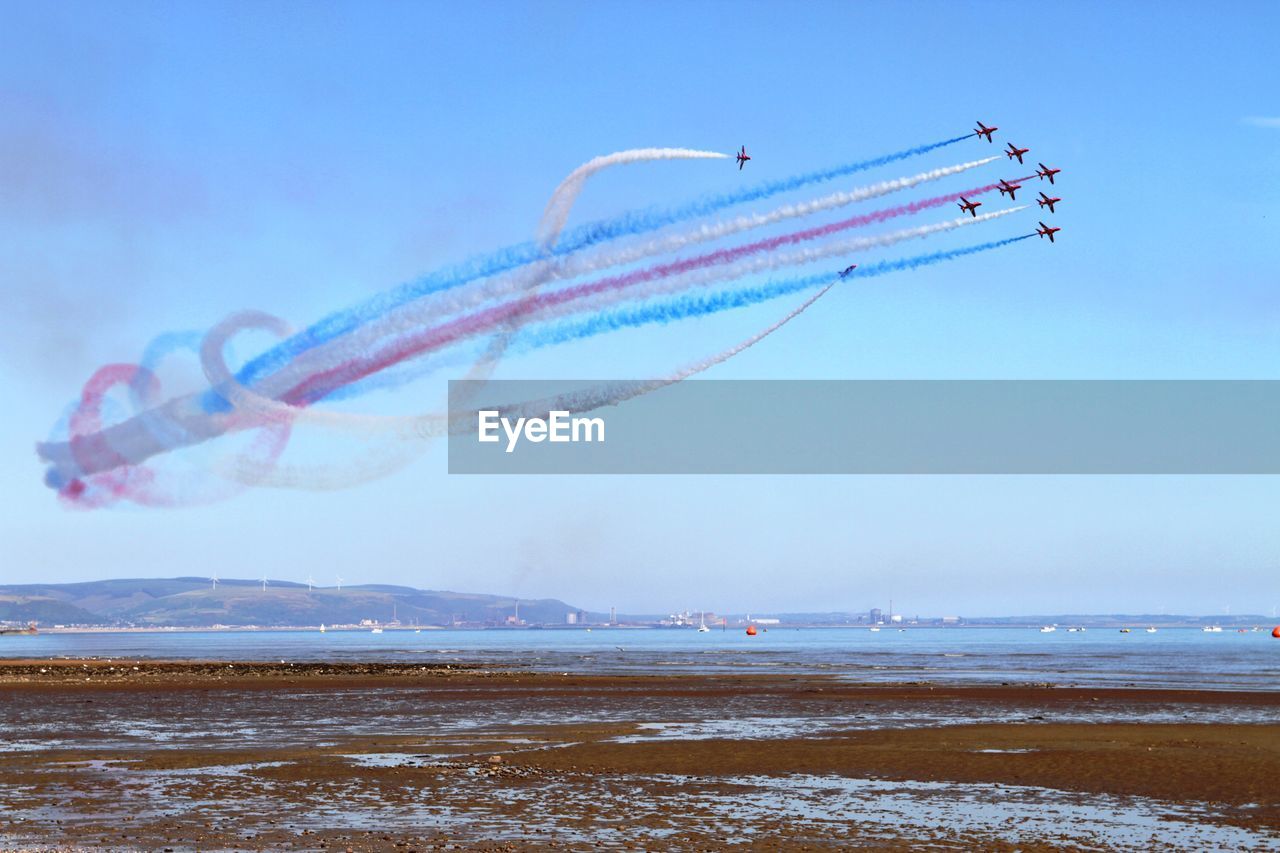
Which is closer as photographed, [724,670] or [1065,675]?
[1065,675]

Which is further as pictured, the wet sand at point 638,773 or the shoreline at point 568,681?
the shoreline at point 568,681

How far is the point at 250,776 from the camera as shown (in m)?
28.6

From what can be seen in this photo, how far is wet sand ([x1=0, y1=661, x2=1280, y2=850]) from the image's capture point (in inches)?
850

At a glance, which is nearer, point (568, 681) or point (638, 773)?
point (638, 773)

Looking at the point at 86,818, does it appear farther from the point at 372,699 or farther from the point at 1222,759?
the point at 372,699

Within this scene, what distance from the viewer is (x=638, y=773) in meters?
29.8

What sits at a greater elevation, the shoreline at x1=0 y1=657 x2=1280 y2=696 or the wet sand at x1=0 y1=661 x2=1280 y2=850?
the wet sand at x1=0 y1=661 x2=1280 y2=850

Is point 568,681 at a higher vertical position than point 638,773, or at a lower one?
lower

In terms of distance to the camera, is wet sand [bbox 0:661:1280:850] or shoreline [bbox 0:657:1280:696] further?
shoreline [bbox 0:657:1280:696]

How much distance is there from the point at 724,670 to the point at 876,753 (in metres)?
59.7

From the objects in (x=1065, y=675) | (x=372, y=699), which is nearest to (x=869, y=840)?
(x=372, y=699)

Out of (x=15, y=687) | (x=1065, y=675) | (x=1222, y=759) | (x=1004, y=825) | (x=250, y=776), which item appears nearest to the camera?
(x=1004, y=825)

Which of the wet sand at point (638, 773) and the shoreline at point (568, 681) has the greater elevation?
the wet sand at point (638, 773)

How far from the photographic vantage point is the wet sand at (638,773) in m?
21.6
